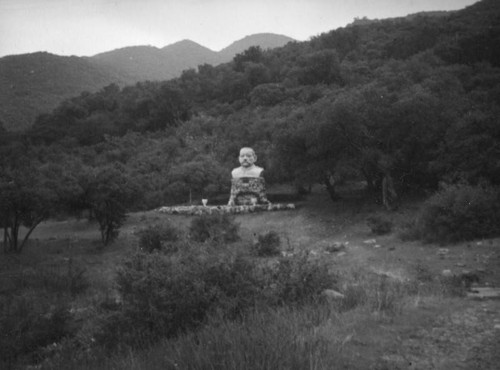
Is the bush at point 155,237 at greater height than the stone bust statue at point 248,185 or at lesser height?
lesser

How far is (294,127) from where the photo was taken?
2281 cm

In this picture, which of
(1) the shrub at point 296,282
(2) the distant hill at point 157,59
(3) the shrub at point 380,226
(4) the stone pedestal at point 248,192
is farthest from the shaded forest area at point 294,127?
(2) the distant hill at point 157,59

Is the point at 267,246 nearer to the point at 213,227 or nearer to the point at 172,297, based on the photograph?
the point at 213,227

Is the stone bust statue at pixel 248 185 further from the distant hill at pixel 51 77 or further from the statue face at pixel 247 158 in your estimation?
the distant hill at pixel 51 77

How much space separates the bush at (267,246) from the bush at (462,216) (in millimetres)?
5094

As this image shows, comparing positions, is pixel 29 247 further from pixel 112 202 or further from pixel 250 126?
pixel 250 126

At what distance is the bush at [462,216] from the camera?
37.9 ft

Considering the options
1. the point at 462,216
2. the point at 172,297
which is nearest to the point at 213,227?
the point at 462,216

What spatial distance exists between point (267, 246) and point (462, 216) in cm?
649

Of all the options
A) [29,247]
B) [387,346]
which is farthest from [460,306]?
[29,247]

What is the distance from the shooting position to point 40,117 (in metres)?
58.0

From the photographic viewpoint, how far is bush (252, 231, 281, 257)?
12953mm

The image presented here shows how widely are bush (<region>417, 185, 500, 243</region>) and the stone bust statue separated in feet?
39.9

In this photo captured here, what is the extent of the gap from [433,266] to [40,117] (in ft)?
206
